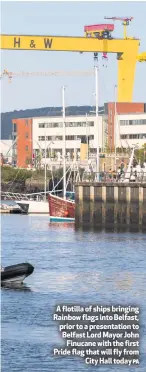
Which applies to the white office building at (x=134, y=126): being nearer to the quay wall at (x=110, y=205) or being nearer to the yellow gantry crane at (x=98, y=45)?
the yellow gantry crane at (x=98, y=45)

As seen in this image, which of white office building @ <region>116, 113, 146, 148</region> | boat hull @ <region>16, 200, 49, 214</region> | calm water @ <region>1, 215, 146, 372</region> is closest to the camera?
calm water @ <region>1, 215, 146, 372</region>

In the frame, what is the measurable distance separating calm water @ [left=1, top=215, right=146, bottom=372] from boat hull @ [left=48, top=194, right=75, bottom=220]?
7.34 metres

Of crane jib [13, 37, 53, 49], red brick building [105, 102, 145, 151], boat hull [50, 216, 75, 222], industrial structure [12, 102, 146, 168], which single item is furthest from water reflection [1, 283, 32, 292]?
red brick building [105, 102, 145, 151]

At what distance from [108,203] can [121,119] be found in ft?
259

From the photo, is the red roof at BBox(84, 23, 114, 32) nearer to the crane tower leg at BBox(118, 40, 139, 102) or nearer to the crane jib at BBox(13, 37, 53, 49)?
the crane tower leg at BBox(118, 40, 139, 102)

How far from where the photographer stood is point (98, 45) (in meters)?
141

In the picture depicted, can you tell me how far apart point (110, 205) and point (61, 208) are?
10494mm

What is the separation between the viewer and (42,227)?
89000 mm

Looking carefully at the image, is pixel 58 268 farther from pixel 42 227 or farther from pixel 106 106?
pixel 106 106

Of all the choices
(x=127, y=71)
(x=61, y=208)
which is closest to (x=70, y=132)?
(x=127, y=71)

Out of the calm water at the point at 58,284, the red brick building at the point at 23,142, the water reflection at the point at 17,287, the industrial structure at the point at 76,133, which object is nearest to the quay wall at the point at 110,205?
the calm water at the point at 58,284

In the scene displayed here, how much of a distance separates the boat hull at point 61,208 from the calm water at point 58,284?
734 centimetres

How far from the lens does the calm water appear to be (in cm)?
3693

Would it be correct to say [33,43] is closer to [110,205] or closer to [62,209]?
[62,209]
